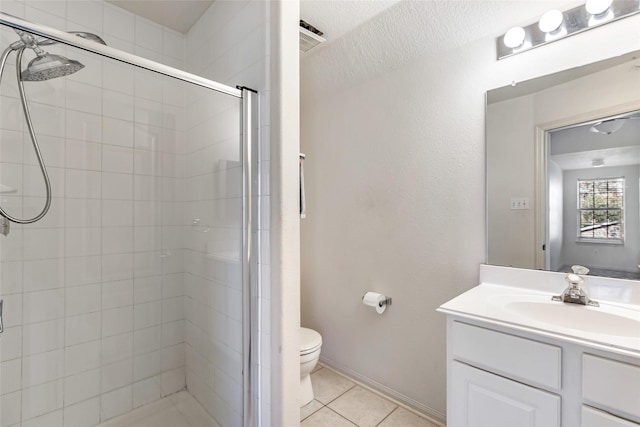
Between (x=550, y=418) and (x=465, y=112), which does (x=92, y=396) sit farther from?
(x=465, y=112)

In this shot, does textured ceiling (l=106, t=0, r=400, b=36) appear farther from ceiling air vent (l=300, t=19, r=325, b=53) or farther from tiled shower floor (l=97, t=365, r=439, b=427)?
tiled shower floor (l=97, t=365, r=439, b=427)

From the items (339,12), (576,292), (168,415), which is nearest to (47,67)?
(339,12)

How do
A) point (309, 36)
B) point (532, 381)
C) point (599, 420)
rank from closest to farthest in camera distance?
point (599, 420), point (532, 381), point (309, 36)

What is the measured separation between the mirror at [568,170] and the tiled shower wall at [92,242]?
1.73 m

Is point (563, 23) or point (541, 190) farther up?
point (563, 23)

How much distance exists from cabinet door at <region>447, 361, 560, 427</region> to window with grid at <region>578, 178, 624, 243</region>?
78 centimetres

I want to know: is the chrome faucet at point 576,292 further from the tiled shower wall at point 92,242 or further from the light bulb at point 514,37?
the tiled shower wall at point 92,242

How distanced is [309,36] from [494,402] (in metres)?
2.22

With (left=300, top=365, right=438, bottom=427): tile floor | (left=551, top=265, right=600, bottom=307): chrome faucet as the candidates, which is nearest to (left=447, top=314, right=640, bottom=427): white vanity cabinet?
(left=551, top=265, right=600, bottom=307): chrome faucet

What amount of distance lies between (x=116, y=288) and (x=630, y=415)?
7.12 ft

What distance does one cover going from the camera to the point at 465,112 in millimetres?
1602

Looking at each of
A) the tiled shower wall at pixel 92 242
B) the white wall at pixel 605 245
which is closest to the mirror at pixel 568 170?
the white wall at pixel 605 245

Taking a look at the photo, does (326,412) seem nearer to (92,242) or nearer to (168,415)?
(168,415)

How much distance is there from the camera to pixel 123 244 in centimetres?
163
